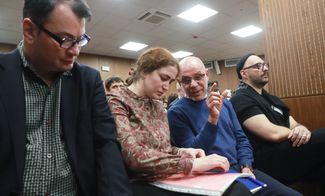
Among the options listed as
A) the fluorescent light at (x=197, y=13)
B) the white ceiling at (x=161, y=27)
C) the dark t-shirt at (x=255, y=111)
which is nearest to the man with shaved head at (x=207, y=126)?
the dark t-shirt at (x=255, y=111)

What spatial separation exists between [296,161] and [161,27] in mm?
4873

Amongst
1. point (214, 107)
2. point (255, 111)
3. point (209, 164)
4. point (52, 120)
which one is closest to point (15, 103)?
point (52, 120)

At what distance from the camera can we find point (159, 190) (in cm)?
111

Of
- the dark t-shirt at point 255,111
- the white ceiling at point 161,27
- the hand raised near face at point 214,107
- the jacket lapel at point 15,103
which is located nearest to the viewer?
the jacket lapel at point 15,103

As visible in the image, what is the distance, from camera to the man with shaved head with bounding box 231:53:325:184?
5.77ft

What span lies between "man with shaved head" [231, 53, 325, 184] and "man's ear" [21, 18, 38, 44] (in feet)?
4.80

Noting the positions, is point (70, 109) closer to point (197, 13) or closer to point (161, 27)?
point (197, 13)

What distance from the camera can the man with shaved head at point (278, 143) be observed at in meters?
1.76

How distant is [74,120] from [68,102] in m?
0.08

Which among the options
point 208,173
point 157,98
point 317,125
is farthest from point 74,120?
point 317,125

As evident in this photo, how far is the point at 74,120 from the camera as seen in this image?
1062 mm

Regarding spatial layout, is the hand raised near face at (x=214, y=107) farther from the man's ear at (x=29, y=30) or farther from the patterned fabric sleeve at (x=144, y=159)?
the man's ear at (x=29, y=30)

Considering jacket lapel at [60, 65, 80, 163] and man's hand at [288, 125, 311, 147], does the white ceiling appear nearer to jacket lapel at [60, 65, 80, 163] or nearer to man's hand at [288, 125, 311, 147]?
man's hand at [288, 125, 311, 147]

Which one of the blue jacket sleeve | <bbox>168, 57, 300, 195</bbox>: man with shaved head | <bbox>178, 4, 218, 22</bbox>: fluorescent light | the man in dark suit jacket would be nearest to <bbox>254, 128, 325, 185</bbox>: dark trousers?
<bbox>168, 57, 300, 195</bbox>: man with shaved head
